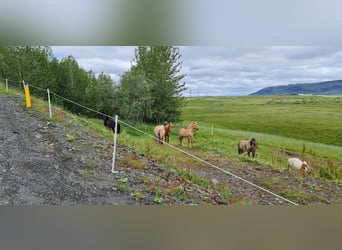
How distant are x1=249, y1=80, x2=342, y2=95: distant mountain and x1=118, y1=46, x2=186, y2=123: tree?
0.71 meters

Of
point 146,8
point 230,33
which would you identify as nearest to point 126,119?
point 146,8

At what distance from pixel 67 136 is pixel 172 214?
41.1 inches

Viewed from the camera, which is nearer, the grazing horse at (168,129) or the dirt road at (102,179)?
the dirt road at (102,179)

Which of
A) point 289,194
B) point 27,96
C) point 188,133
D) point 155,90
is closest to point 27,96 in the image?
point 27,96

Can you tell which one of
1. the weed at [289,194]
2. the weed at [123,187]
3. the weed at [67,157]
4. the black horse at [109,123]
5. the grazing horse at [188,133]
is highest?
the black horse at [109,123]

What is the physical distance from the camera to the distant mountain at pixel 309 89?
2592mm

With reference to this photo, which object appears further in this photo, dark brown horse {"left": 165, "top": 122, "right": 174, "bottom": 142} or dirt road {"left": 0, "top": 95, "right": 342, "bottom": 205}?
dark brown horse {"left": 165, "top": 122, "right": 174, "bottom": 142}

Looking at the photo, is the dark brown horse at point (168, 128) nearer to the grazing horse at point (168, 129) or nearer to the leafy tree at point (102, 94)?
the grazing horse at point (168, 129)

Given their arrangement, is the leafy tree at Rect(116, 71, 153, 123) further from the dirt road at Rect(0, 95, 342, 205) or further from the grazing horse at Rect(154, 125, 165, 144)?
the dirt road at Rect(0, 95, 342, 205)

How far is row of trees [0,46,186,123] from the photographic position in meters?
2.60

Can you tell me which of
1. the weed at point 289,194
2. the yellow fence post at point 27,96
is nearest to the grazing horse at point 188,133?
the weed at point 289,194

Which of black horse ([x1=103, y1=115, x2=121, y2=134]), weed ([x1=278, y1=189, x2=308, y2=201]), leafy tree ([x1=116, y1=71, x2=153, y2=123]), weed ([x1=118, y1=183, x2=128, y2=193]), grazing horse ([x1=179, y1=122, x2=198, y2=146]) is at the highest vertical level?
leafy tree ([x1=116, y1=71, x2=153, y2=123])

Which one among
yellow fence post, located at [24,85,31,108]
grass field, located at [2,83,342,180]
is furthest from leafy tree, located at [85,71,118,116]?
yellow fence post, located at [24,85,31,108]

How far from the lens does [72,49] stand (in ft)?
8.28
